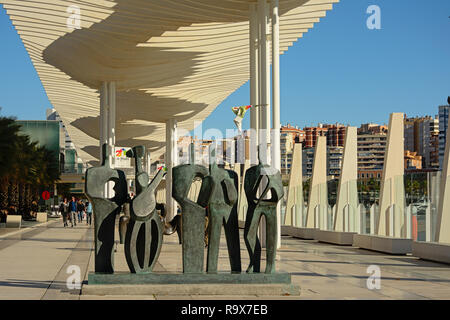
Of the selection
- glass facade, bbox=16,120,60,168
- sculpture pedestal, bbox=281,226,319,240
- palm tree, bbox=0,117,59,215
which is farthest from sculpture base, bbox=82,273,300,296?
glass facade, bbox=16,120,60,168

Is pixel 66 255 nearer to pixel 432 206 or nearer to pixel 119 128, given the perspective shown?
pixel 432 206

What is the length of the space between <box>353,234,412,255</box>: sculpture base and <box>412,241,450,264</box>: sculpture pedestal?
3.85 feet

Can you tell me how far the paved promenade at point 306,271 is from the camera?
9250 millimetres

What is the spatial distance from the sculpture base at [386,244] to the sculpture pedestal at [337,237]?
1.40m

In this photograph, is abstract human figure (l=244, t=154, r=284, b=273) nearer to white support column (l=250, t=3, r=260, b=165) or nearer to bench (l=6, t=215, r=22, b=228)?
white support column (l=250, t=3, r=260, b=165)

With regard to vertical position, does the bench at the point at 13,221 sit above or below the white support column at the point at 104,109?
below

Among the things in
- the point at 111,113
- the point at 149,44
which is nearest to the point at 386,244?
the point at 149,44

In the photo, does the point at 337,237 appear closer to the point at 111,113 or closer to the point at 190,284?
the point at 111,113

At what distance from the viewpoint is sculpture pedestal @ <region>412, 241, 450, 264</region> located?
1419 cm

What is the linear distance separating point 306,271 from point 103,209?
445 centimetres

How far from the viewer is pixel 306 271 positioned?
1234 cm

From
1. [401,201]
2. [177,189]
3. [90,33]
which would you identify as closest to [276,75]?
[401,201]

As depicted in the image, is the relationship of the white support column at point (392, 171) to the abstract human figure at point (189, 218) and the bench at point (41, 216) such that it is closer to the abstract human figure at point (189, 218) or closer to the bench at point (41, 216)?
the abstract human figure at point (189, 218)

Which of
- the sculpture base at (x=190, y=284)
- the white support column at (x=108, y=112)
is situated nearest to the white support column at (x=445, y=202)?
the sculpture base at (x=190, y=284)
